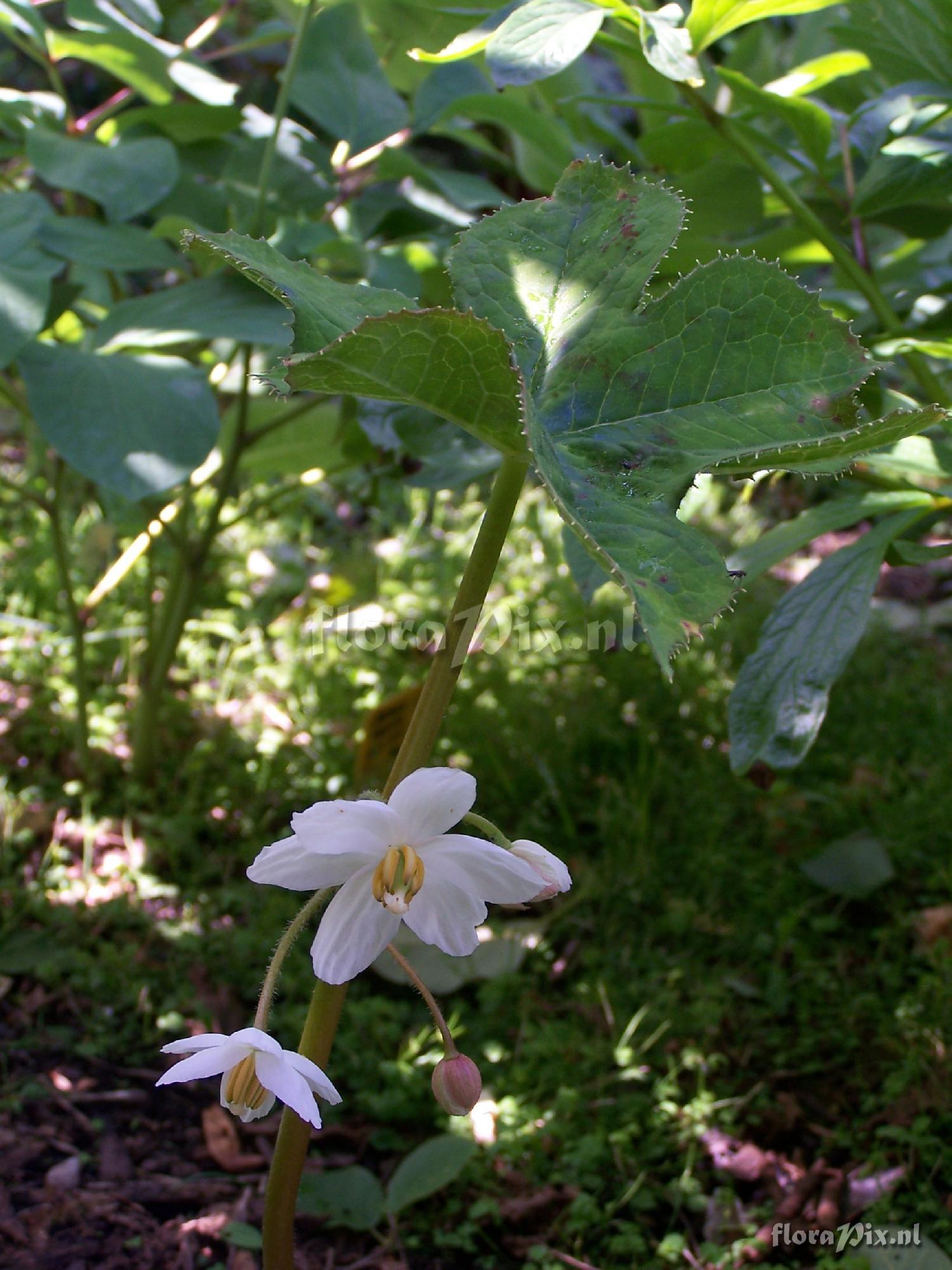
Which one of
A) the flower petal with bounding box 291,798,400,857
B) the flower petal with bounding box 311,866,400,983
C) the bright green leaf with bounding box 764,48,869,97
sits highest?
the bright green leaf with bounding box 764,48,869,97

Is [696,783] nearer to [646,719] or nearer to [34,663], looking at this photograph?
[646,719]

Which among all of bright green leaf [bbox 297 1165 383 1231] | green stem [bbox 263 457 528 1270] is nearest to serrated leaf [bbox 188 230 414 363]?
green stem [bbox 263 457 528 1270]

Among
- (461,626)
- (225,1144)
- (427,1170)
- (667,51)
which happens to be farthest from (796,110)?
(225,1144)

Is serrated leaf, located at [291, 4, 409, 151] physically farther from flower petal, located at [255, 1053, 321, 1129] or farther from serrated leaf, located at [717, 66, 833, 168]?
flower petal, located at [255, 1053, 321, 1129]

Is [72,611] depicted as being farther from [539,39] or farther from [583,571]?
[539,39]

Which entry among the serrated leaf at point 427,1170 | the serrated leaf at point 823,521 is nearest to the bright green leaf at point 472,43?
the serrated leaf at point 823,521

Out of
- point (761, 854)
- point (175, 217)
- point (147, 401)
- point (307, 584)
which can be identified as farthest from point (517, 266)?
point (307, 584)
